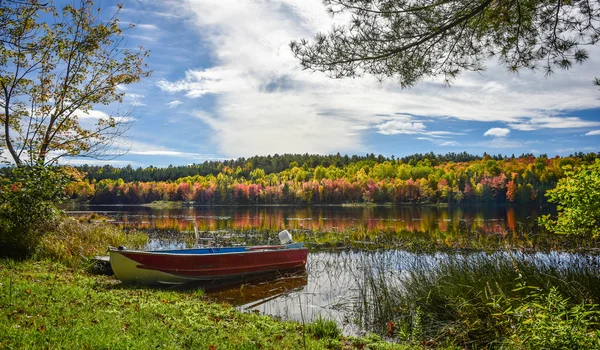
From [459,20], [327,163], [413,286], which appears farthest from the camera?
[327,163]

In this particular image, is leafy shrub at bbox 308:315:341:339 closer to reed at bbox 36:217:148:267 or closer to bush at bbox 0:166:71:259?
reed at bbox 36:217:148:267

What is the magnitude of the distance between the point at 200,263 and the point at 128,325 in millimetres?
6722

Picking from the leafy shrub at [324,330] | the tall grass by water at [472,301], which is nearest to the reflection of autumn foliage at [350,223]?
the tall grass by water at [472,301]

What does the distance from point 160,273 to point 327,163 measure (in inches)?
6345

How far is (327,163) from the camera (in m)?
172

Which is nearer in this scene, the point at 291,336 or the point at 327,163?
the point at 291,336

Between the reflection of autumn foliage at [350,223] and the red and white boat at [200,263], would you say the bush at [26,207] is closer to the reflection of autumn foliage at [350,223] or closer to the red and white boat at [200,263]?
the red and white boat at [200,263]

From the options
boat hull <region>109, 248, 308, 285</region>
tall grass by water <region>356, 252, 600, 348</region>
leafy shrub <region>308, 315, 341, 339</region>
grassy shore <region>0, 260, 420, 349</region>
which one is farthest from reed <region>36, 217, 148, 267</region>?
tall grass by water <region>356, 252, 600, 348</region>

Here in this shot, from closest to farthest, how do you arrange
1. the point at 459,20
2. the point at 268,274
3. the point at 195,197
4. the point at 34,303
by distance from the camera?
the point at 34,303 → the point at 459,20 → the point at 268,274 → the point at 195,197

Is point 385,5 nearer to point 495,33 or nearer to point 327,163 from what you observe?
point 495,33

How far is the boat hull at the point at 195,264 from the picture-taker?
10.6 meters

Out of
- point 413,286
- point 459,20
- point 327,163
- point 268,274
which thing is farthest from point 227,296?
point 327,163

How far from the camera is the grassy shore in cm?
466

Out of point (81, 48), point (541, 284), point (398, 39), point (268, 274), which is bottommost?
point (268, 274)
